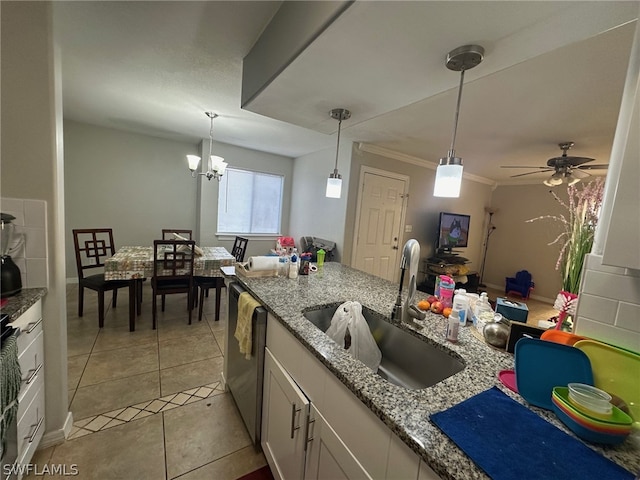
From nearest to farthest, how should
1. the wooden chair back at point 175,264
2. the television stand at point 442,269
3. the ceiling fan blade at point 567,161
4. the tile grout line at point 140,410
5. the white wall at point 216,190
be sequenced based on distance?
the tile grout line at point 140,410 < the wooden chair back at point 175,264 < the ceiling fan blade at point 567,161 < the white wall at point 216,190 < the television stand at point 442,269

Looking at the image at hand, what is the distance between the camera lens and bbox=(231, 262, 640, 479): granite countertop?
0.57 m

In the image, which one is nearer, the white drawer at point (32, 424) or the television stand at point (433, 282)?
the white drawer at point (32, 424)

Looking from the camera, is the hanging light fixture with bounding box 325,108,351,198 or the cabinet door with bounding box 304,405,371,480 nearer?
the cabinet door with bounding box 304,405,371,480

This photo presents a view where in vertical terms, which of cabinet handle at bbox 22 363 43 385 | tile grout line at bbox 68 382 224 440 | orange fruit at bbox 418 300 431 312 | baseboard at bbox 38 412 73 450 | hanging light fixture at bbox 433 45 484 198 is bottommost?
tile grout line at bbox 68 382 224 440

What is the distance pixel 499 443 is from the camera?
0.59m

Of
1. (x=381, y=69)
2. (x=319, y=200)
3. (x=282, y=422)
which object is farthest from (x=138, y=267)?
(x=381, y=69)

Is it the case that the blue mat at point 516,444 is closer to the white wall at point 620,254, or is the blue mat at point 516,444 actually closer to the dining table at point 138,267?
the white wall at point 620,254

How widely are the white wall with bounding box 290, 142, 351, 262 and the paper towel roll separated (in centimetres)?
198

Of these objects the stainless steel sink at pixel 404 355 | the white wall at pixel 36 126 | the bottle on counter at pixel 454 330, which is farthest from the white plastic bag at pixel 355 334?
the white wall at pixel 36 126

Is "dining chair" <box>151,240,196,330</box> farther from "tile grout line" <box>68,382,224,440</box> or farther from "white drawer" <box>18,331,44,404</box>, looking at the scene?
"white drawer" <box>18,331,44,404</box>

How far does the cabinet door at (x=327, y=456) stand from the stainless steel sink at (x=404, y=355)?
491 mm

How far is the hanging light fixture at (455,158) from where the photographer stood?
3.69 ft

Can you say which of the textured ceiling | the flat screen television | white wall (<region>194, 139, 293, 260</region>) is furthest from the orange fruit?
white wall (<region>194, 139, 293, 260</region>)

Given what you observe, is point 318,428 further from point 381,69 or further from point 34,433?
point 381,69
